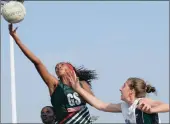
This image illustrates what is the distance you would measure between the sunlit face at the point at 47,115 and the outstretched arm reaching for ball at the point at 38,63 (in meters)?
0.83

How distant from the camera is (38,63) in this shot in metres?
9.70

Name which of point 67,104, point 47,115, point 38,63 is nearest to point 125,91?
point 67,104

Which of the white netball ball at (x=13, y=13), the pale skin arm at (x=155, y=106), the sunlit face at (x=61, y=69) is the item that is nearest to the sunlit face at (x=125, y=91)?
the pale skin arm at (x=155, y=106)

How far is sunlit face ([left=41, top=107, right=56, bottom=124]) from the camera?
10602 mm

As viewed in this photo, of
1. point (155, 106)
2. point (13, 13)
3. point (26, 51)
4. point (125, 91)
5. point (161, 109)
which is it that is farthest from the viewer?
point (13, 13)

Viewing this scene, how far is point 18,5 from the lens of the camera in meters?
10.9

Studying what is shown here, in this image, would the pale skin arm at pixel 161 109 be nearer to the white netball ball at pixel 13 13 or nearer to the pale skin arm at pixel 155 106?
the pale skin arm at pixel 155 106

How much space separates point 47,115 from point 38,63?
141 cm

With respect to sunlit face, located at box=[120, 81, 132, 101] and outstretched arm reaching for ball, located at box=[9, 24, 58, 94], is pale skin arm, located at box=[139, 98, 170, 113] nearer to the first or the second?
sunlit face, located at box=[120, 81, 132, 101]

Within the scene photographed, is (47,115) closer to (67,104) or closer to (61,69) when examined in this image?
(67,104)

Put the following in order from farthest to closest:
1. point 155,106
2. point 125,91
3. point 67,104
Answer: point 67,104
point 125,91
point 155,106

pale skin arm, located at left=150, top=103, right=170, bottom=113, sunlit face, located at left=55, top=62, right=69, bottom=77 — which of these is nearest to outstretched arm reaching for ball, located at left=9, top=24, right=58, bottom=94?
sunlit face, located at left=55, top=62, right=69, bottom=77

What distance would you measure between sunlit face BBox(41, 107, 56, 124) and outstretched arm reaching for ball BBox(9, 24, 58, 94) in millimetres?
829

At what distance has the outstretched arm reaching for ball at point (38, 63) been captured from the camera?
9398 millimetres
